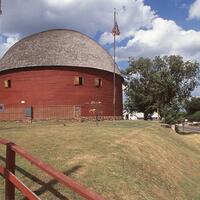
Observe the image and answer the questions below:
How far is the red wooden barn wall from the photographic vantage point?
37.5 m

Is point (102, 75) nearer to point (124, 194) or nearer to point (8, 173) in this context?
point (124, 194)

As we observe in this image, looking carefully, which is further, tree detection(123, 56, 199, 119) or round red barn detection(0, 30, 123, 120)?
tree detection(123, 56, 199, 119)

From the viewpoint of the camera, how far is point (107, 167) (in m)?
13.3

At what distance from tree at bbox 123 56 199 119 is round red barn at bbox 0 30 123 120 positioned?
14.7m

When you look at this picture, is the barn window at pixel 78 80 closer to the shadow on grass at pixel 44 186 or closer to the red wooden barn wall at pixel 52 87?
the red wooden barn wall at pixel 52 87

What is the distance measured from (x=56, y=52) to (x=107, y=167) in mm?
26386

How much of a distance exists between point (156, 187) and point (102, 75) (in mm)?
26702

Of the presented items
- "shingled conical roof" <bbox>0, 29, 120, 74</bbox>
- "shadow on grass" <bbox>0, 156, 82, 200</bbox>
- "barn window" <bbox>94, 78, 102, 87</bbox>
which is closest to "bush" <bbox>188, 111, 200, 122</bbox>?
"shingled conical roof" <bbox>0, 29, 120, 74</bbox>

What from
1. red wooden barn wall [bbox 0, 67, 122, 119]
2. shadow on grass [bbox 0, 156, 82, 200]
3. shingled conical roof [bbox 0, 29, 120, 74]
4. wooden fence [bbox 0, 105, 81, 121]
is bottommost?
shadow on grass [bbox 0, 156, 82, 200]

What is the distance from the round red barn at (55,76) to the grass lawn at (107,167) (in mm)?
17390

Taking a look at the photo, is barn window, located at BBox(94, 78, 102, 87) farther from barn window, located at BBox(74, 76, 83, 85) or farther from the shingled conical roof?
barn window, located at BBox(74, 76, 83, 85)

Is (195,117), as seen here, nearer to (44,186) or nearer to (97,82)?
(97,82)

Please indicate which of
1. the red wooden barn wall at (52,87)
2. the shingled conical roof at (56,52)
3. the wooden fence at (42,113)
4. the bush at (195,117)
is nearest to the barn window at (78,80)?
the red wooden barn wall at (52,87)

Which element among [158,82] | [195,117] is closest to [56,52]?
[158,82]
